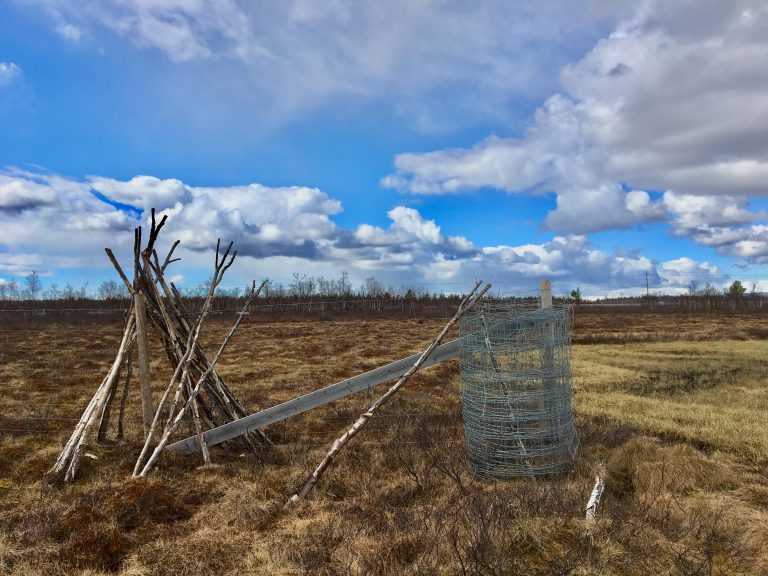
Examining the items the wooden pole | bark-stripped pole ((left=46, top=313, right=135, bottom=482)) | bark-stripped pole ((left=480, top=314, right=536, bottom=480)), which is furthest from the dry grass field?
the wooden pole

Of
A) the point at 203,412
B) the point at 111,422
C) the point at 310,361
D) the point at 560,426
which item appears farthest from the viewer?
the point at 310,361

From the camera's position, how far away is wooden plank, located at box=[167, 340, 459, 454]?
5934mm

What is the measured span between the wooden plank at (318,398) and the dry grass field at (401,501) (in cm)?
30

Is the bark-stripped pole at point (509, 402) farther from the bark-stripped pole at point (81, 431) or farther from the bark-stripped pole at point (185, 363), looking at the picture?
the bark-stripped pole at point (81, 431)

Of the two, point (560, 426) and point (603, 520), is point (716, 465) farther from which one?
point (603, 520)

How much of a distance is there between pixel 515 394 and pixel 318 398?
221 centimetres

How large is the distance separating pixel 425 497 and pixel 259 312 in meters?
36.7

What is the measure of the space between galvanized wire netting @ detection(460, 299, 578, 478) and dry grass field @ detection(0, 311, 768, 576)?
0.27 m

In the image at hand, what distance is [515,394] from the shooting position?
564 centimetres

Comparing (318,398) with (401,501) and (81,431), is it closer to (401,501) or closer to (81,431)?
(401,501)

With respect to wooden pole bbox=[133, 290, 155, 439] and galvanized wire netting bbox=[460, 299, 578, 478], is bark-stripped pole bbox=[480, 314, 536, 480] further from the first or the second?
wooden pole bbox=[133, 290, 155, 439]

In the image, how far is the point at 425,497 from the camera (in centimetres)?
495

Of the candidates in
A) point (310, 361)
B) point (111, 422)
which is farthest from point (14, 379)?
point (310, 361)

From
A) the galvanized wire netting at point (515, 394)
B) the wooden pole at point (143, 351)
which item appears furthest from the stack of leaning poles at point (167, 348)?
the galvanized wire netting at point (515, 394)
